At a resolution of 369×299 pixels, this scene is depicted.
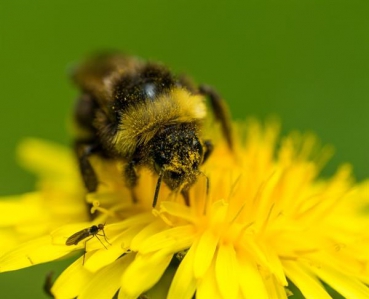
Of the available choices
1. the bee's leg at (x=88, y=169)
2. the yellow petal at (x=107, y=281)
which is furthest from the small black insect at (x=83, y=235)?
the bee's leg at (x=88, y=169)

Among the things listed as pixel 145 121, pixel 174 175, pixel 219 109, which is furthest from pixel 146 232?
pixel 219 109

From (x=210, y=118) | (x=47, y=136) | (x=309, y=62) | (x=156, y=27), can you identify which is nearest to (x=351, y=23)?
(x=309, y=62)

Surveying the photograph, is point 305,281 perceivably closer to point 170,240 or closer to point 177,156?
point 170,240

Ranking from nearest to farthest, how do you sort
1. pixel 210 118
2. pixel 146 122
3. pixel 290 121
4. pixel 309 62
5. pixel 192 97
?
pixel 146 122 < pixel 192 97 < pixel 210 118 < pixel 290 121 < pixel 309 62

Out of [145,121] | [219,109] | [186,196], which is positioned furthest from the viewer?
[219,109]

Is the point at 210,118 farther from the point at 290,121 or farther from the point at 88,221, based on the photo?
the point at 290,121

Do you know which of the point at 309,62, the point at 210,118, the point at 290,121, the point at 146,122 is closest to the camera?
the point at 146,122

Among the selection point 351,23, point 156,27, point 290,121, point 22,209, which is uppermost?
point 351,23
